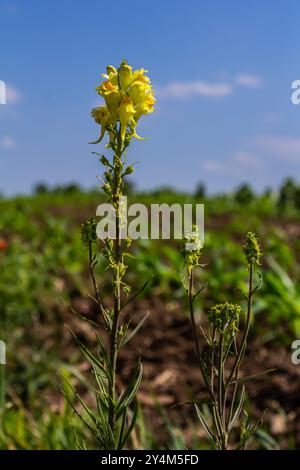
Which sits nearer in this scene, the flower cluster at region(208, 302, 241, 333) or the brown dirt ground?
the flower cluster at region(208, 302, 241, 333)

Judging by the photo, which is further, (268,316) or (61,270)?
(61,270)

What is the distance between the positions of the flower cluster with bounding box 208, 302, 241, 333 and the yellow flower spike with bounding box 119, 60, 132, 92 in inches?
20.3

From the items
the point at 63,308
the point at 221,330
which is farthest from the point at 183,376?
the point at 221,330

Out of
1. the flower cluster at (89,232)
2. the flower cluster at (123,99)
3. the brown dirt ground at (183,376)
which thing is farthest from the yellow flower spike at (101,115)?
the brown dirt ground at (183,376)

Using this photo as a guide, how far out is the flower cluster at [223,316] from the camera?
1.48 metres

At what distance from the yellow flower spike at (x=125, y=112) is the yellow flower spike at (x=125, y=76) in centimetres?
3

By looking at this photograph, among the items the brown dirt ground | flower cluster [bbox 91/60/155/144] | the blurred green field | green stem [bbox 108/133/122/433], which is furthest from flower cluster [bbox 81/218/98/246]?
the brown dirt ground

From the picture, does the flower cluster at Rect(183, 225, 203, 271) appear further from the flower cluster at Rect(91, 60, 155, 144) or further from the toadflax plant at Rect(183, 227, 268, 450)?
the flower cluster at Rect(91, 60, 155, 144)

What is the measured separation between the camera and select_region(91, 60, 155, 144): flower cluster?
1428 millimetres

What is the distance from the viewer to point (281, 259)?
605cm

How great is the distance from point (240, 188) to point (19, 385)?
13.0 meters

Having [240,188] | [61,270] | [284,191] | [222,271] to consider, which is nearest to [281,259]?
[222,271]

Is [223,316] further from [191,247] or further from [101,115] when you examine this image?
[101,115]

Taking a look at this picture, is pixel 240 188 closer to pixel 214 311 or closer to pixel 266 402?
pixel 266 402
